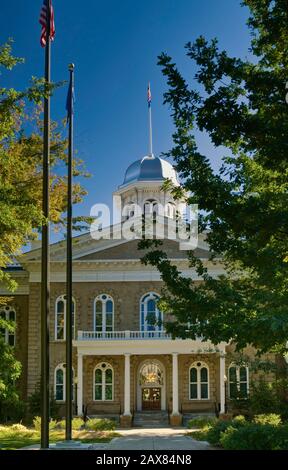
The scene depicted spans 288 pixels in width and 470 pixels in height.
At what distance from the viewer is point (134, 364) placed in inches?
1538

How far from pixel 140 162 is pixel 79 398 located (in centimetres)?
2185

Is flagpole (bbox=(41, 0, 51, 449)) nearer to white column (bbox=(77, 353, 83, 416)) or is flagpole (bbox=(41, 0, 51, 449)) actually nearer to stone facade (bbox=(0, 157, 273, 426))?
white column (bbox=(77, 353, 83, 416))

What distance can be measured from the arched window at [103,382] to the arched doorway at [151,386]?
70.8 inches

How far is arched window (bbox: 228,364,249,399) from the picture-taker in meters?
38.2

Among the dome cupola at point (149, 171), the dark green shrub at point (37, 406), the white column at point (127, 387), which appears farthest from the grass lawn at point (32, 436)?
the dome cupola at point (149, 171)

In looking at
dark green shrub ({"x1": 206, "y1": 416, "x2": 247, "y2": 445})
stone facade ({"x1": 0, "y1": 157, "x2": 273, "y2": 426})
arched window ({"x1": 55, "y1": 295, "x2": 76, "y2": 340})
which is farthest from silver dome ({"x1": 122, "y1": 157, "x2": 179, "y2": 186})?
dark green shrub ({"x1": 206, "y1": 416, "x2": 247, "y2": 445})

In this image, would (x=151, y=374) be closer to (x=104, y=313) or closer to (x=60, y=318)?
(x=104, y=313)

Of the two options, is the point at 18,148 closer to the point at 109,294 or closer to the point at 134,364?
the point at 109,294

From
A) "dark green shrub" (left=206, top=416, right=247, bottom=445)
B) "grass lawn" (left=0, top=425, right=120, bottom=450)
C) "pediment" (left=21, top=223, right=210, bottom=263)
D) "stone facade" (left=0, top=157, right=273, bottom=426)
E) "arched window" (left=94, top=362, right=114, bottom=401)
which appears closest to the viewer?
"dark green shrub" (left=206, top=416, right=247, bottom=445)

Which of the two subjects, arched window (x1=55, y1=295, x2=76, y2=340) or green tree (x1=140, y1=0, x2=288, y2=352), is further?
arched window (x1=55, y1=295, x2=76, y2=340)

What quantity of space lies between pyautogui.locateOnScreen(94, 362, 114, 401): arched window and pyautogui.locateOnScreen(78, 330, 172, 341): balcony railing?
5.80 ft
